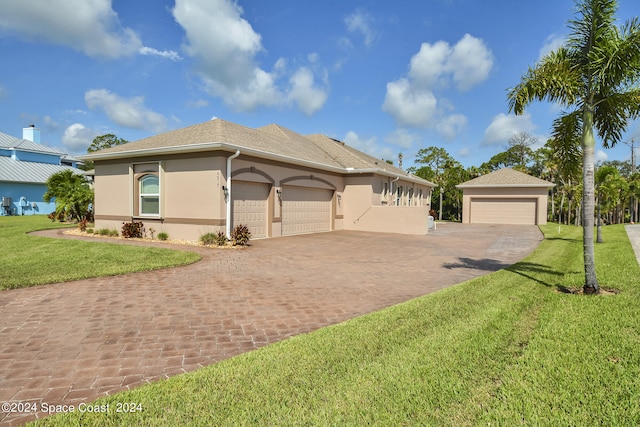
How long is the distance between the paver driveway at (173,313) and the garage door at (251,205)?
4.13m

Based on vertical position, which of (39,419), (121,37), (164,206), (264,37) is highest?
Answer: (264,37)

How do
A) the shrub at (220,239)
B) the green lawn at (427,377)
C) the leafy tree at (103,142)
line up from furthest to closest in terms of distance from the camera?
1. the leafy tree at (103,142)
2. the shrub at (220,239)
3. the green lawn at (427,377)

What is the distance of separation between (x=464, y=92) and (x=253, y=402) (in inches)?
1018

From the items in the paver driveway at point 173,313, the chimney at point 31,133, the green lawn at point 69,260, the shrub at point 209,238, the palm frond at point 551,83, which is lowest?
the paver driveway at point 173,313

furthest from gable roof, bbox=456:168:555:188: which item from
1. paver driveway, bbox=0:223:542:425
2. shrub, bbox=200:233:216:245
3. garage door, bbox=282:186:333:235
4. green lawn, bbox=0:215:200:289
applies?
green lawn, bbox=0:215:200:289

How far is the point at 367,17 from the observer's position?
14336 mm

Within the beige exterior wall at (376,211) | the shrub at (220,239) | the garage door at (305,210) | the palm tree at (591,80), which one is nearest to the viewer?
the palm tree at (591,80)

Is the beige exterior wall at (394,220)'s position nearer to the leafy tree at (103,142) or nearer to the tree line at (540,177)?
the tree line at (540,177)

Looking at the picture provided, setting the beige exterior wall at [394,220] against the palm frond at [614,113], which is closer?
the palm frond at [614,113]

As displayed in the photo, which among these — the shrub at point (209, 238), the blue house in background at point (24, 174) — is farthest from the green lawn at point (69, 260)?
the blue house in background at point (24, 174)

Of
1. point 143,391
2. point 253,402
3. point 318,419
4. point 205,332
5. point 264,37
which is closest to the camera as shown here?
point 318,419

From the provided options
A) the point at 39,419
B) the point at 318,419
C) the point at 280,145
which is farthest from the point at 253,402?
the point at 280,145

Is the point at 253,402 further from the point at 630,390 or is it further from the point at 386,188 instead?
the point at 386,188

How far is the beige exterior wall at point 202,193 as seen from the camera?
42.7 ft
